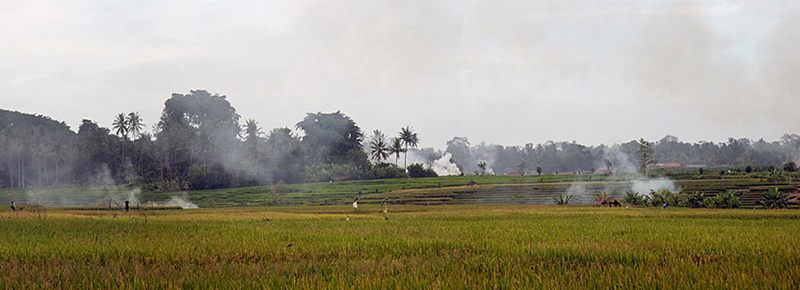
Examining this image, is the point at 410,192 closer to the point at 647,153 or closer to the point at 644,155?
the point at 644,155

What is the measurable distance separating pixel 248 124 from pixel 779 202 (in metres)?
69.1

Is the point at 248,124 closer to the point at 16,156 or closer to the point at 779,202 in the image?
the point at 16,156

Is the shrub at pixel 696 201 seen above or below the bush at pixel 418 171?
below

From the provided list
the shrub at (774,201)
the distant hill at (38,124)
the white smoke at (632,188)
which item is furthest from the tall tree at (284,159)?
the shrub at (774,201)

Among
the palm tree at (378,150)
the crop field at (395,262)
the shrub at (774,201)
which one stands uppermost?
the palm tree at (378,150)

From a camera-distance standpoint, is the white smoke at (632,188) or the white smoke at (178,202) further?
the white smoke at (178,202)

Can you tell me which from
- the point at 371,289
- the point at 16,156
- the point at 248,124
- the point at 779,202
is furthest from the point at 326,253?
the point at 16,156

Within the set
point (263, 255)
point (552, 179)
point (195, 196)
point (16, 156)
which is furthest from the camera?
point (16, 156)

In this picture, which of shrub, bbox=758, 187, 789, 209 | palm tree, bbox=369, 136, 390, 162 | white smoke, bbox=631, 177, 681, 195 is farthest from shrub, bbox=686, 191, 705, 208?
palm tree, bbox=369, 136, 390, 162

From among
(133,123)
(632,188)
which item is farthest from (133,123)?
(632,188)

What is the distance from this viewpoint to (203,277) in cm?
745

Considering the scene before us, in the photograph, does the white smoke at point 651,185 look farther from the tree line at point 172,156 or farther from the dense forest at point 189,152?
the tree line at point 172,156

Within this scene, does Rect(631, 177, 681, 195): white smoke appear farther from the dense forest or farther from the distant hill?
the distant hill

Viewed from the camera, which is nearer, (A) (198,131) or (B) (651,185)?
(B) (651,185)
